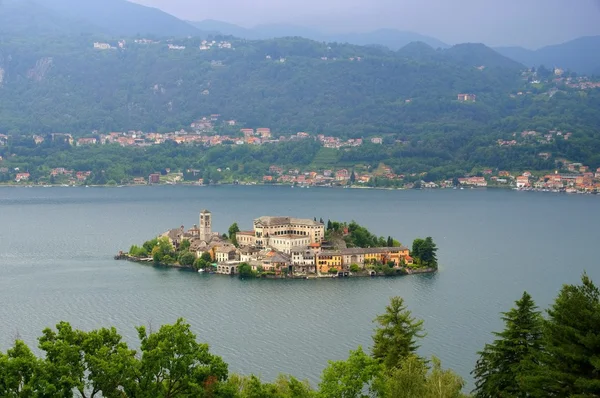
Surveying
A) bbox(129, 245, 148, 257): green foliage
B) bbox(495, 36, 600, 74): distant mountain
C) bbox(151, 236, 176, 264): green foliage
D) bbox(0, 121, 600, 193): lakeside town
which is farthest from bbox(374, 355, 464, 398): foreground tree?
bbox(495, 36, 600, 74): distant mountain

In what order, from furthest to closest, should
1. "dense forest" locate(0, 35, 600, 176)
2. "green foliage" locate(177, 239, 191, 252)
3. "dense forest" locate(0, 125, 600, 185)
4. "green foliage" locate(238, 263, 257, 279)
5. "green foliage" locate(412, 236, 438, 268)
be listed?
"dense forest" locate(0, 35, 600, 176)
"dense forest" locate(0, 125, 600, 185)
"green foliage" locate(177, 239, 191, 252)
"green foliage" locate(412, 236, 438, 268)
"green foliage" locate(238, 263, 257, 279)

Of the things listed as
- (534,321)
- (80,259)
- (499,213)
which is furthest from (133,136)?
(534,321)

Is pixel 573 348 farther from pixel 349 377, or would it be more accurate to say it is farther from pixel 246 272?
pixel 246 272

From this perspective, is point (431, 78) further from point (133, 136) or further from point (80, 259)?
point (80, 259)

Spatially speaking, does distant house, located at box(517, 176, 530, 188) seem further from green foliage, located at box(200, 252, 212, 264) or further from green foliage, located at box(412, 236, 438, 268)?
green foliage, located at box(200, 252, 212, 264)

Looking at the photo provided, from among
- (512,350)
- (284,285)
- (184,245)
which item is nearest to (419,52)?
(184,245)
